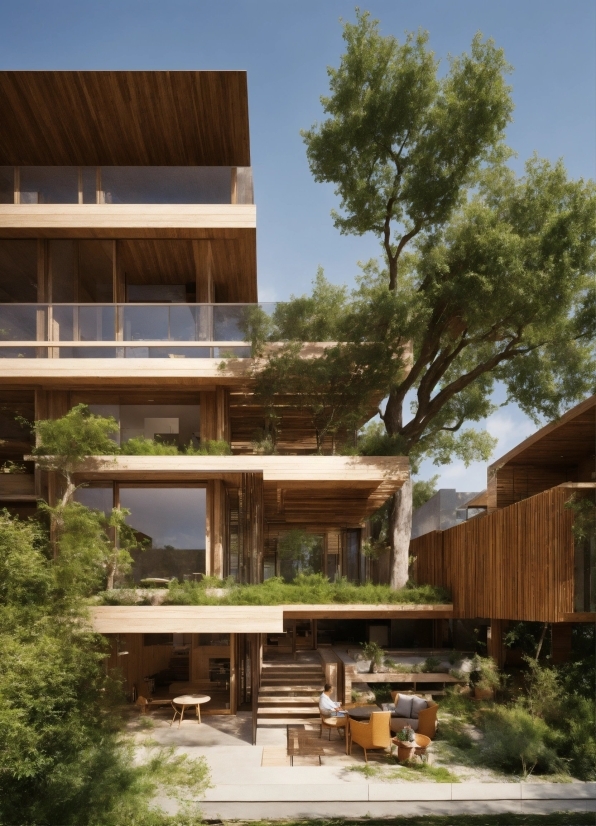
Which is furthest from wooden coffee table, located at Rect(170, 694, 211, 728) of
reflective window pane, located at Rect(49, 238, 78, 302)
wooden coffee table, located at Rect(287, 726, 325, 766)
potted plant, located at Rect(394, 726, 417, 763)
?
reflective window pane, located at Rect(49, 238, 78, 302)

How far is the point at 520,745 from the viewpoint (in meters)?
12.4

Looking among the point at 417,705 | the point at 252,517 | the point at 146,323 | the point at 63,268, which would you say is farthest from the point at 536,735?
the point at 63,268

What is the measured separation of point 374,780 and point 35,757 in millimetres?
5330

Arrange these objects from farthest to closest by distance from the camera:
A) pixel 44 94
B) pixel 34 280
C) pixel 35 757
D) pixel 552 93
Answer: pixel 34 280, pixel 44 94, pixel 552 93, pixel 35 757

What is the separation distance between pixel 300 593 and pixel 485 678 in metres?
4.37

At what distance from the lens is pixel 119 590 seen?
16047 millimetres

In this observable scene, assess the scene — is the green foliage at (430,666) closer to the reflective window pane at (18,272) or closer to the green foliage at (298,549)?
the green foliage at (298,549)

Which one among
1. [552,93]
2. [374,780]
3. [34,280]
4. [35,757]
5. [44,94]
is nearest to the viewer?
[35,757]

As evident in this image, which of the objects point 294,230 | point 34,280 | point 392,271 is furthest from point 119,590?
point 294,230

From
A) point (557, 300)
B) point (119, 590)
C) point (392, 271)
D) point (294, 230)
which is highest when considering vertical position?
point (294, 230)

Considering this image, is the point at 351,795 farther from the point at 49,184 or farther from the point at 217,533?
the point at 49,184

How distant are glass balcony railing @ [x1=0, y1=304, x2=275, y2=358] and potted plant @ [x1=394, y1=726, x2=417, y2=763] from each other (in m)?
9.01

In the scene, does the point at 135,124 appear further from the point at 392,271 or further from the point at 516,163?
the point at 516,163

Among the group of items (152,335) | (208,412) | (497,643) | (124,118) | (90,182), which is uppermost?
(124,118)
